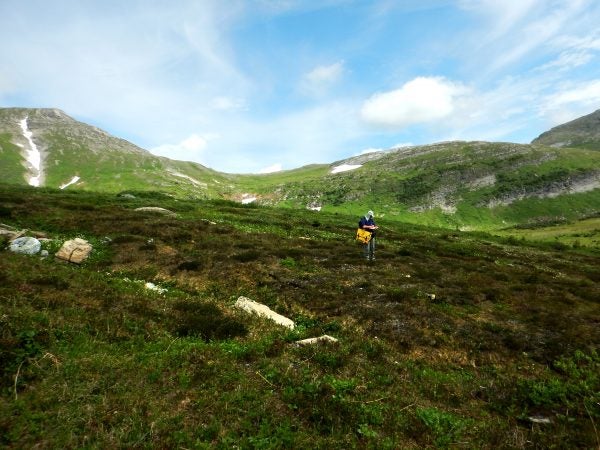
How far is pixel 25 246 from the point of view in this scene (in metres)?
19.8

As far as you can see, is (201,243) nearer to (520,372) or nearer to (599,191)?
(520,372)

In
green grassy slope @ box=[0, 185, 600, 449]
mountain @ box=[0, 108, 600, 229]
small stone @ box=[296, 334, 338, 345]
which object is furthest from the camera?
mountain @ box=[0, 108, 600, 229]

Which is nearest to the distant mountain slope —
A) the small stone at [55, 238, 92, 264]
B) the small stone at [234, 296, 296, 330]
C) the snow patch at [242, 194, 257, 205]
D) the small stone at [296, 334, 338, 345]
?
the snow patch at [242, 194, 257, 205]

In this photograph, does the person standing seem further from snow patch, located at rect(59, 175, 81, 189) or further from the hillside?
snow patch, located at rect(59, 175, 81, 189)

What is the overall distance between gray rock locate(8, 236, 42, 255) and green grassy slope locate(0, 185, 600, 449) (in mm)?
890

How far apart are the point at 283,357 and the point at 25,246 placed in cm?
1650

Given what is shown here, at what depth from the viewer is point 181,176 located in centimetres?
18425

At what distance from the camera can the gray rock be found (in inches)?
765

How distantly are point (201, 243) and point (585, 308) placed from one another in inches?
859

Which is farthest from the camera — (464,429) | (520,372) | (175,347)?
(520,372)

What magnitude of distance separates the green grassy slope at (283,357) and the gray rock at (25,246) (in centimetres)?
89

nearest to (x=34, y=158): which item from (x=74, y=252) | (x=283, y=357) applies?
(x=74, y=252)

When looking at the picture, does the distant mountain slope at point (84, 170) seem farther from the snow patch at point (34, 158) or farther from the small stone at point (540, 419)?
the small stone at point (540, 419)

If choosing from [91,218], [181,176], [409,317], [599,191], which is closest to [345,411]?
[409,317]
